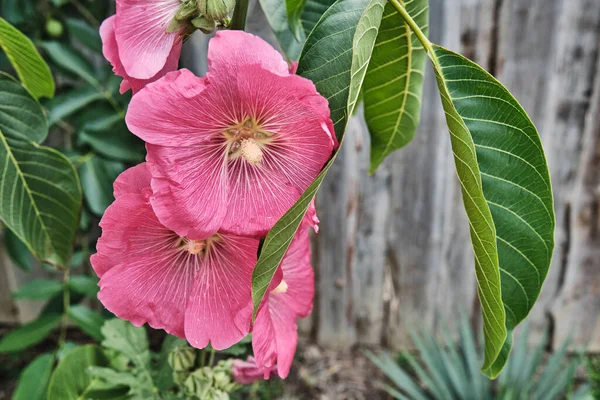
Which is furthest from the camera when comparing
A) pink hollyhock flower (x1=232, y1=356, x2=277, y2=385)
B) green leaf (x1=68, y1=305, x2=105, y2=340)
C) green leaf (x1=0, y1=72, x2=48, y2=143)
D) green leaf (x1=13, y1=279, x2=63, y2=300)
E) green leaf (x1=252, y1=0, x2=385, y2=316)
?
green leaf (x1=13, y1=279, x2=63, y2=300)

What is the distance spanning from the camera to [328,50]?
0.35m

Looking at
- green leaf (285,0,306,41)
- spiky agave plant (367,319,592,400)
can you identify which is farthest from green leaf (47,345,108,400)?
spiky agave plant (367,319,592,400)

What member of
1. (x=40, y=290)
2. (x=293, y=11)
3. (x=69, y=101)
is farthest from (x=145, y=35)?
(x=40, y=290)

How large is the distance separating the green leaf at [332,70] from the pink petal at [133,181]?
0.40 ft

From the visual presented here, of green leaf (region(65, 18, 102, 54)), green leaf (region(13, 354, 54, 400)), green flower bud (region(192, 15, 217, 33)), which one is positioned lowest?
green leaf (region(13, 354, 54, 400))

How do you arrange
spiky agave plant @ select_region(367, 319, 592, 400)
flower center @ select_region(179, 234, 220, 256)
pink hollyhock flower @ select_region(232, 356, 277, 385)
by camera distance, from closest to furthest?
flower center @ select_region(179, 234, 220, 256)
pink hollyhock flower @ select_region(232, 356, 277, 385)
spiky agave plant @ select_region(367, 319, 592, 400)

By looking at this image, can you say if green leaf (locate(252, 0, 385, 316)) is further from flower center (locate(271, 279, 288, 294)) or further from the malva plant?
flower center (locate(271, 279, 288, 294))

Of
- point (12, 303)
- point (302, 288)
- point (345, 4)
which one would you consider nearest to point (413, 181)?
point (302, 288)

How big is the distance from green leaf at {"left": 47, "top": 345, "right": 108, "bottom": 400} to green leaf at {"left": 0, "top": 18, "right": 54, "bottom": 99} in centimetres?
35

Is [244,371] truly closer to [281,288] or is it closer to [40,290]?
[281,288]

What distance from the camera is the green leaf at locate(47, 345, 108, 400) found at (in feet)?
2.22

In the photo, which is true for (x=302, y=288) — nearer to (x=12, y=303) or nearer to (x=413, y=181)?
(x=413, y=181)

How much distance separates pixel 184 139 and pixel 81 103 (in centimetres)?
101

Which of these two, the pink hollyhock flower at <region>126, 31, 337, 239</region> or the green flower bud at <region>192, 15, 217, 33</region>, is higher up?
the green flower bud at <region>192, 15, 217, 33</region>
